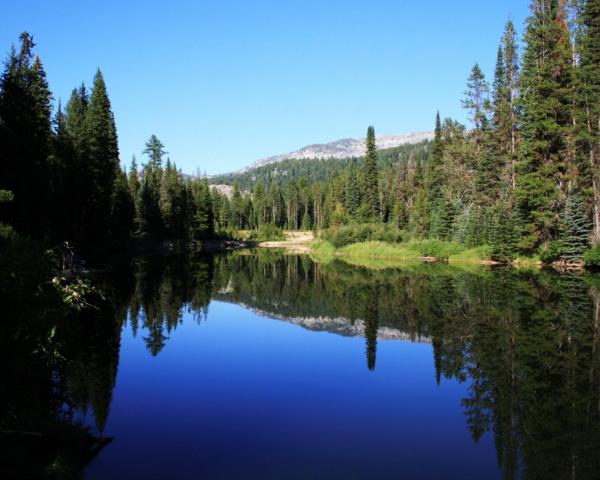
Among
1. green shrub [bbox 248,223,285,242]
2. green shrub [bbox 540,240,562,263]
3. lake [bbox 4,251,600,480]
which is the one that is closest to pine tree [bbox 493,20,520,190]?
green shrub [bbox 540,240,562,263]

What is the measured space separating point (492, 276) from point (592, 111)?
13.6 metres

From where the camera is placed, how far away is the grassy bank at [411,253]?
4528 cm

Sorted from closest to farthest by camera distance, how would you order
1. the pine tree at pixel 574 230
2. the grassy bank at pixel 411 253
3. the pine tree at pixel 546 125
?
the pine tree at pixel 574 230 → the pine tree at pixel 546 125 → the grassy bank at pixel 411 253

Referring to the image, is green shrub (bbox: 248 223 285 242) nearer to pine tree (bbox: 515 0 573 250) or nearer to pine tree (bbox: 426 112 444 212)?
pine tree (bbox: 426 112 444 212)

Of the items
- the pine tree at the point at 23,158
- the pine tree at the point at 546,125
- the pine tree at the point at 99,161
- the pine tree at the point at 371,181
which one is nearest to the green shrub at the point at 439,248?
the pine tree at the point at 546,125

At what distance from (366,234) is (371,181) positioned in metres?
16.3

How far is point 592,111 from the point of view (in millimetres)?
35750

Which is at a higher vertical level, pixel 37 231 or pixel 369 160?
pixel 369 160

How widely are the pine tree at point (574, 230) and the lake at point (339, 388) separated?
13.8 metres

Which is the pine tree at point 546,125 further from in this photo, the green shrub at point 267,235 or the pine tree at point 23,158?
the green shrub at point 267,235

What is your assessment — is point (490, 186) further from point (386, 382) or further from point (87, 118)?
point (386, 382)

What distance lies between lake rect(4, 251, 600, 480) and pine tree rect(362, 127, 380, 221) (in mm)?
53895

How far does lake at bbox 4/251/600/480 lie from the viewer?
768cm

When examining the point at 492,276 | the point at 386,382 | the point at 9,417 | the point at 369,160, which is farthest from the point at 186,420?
the point at 369,160
